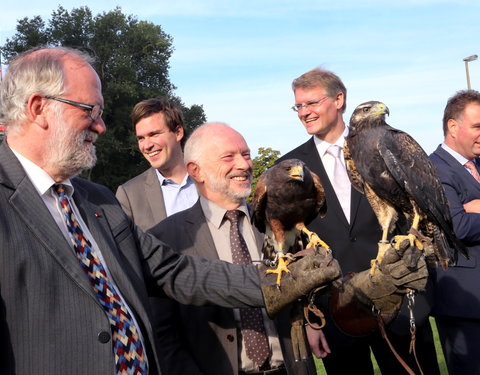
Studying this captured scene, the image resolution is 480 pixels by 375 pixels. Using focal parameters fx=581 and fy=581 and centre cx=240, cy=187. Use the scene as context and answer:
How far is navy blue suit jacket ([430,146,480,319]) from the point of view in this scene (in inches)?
194

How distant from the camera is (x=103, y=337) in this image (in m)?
2.51

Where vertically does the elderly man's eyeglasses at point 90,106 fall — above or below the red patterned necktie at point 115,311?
above

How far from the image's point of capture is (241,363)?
348 centimetres

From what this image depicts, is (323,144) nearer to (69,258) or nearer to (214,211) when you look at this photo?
(214,211)

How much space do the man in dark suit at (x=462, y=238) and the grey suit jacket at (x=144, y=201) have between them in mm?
2644

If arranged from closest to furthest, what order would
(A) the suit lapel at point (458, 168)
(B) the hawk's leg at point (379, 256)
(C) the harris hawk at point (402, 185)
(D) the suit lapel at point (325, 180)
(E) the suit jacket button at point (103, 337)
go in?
(E) the suit jacket button at point (103, 337)
(B) the hawk's leg at point (379, 256)
(C) the harris hawk at point (402, 185)
(D) the suit lapel at point (325, 180)
(A) the suit lapel at point (458, 168)

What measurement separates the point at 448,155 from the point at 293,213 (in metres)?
2.04

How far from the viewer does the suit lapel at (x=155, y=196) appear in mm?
5560

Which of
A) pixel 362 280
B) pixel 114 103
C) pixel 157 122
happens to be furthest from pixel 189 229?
pixel 114 103

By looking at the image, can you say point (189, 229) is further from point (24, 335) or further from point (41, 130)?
point (24, 335)

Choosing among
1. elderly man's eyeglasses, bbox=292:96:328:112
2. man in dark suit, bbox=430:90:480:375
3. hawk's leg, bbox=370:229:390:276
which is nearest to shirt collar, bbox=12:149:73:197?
hawk's leg, bbox=370:229:390:276

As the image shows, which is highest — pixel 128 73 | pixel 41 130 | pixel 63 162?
pixel 128 73

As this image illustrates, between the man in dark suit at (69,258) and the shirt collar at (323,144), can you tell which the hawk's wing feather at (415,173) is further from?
the man in dark suit at (69,258)

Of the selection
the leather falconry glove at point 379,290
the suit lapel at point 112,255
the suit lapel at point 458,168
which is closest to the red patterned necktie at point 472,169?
the suit lapel at point 458,168
